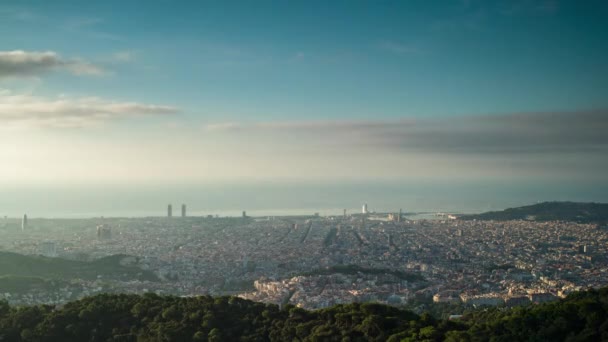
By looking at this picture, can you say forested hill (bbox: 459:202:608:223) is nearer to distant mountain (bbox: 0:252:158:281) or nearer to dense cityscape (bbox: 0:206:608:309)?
dense cityscape (bbox: 0:206:608:309)

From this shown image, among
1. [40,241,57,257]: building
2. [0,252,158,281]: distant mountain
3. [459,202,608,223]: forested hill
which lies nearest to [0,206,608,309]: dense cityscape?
[40,241,57,257]: building

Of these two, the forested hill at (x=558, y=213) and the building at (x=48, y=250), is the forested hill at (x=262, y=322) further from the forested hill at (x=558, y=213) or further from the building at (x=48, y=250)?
the forested hill at (x=558, y=213)

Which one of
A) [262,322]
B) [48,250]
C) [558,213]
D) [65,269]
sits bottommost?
[65,269]

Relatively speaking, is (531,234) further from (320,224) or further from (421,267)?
(320,224)

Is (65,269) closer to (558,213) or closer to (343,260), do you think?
(343,260)

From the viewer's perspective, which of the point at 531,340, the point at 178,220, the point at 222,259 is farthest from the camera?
the point at 178,220

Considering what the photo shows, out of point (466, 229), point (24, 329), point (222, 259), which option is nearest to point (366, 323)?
point (24, 329)

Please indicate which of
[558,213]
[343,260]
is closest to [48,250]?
[343,260]
